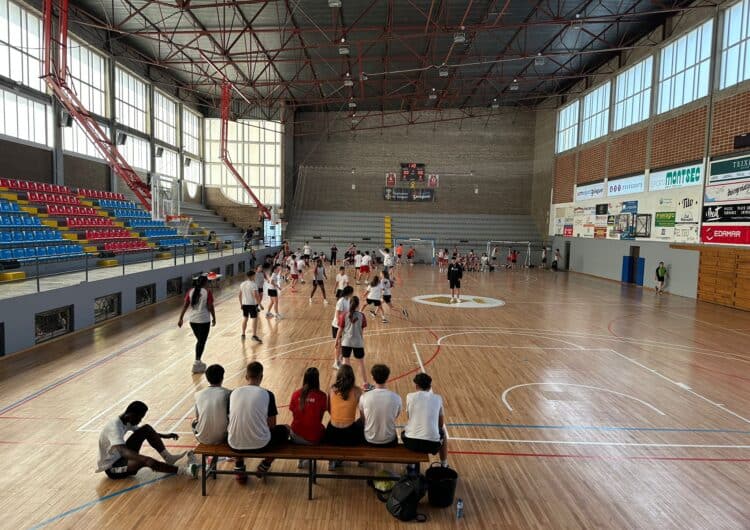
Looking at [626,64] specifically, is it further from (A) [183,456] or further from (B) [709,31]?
(A) [183,456]

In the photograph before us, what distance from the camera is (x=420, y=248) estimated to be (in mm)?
36969

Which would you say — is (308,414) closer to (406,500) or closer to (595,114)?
(406,500)

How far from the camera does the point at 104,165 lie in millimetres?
24312

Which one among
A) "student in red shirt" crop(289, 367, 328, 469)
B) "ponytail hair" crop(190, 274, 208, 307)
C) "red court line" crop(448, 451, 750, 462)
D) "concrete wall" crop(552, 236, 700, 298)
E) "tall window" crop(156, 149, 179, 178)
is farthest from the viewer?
"tall window" crop(156, 149, 179, 178)

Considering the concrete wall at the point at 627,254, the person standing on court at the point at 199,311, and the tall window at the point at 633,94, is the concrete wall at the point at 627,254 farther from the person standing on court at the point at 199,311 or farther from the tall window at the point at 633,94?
the person standing on court at the point at 199,311

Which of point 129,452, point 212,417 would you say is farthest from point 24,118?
point 212,417

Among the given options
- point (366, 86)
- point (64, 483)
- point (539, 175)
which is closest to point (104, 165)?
point (366, 86)

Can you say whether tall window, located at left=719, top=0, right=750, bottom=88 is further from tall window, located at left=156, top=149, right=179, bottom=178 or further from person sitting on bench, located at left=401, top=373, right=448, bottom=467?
tall window, located at left=156, top=149, right=179, bottom=178

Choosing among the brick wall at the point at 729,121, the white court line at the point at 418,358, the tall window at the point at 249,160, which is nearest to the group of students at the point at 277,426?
the white court line at the point at 418,358

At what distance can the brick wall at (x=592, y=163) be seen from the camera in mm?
28178

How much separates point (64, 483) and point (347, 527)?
10.2ft

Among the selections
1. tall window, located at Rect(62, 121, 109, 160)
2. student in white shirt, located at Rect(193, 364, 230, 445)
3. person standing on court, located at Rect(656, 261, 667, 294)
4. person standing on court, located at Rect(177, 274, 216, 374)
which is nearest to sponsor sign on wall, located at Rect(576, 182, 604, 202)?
person standing on court, located at Rect(656, 261, 667, 294)

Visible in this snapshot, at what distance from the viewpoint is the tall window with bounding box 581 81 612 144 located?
28250 mm

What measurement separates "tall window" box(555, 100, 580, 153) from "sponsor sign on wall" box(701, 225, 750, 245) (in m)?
14.6
